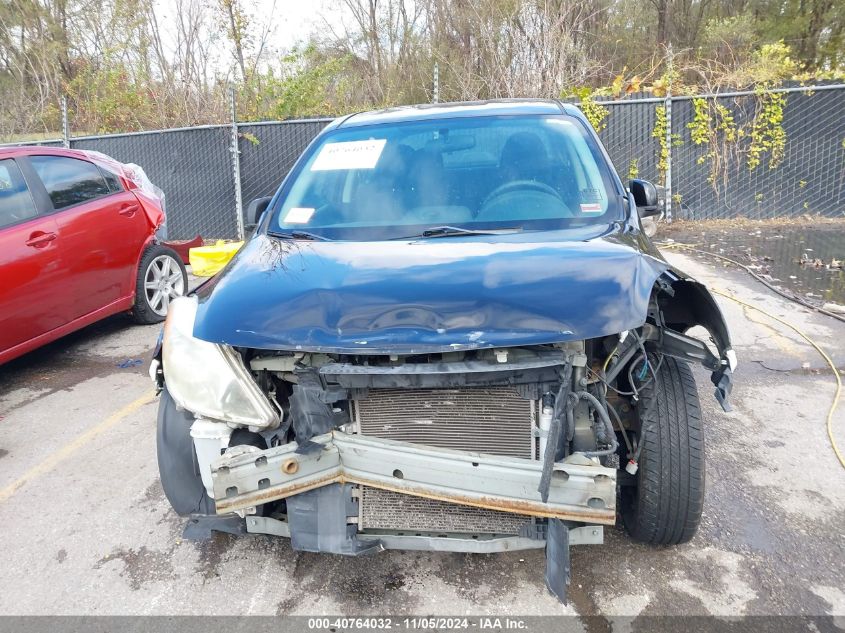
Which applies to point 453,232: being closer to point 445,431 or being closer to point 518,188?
point 518,188

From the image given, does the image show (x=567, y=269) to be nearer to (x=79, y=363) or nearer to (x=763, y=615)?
(x=763, y=615)

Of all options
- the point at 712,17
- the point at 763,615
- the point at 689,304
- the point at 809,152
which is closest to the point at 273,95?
the point at 809,152

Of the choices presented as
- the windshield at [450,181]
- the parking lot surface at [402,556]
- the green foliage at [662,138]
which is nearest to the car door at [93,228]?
the parking lot surface at [402,556]

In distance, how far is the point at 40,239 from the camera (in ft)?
14.8

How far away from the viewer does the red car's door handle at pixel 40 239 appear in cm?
442

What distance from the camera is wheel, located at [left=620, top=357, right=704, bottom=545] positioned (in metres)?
2.32

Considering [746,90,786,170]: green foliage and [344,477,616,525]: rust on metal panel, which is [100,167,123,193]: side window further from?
[746,90,786,170]: green foliage

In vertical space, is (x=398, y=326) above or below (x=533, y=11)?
A: below

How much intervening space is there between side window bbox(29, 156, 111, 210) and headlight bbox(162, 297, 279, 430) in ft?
11.2

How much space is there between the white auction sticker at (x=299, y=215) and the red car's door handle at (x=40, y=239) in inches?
98.5

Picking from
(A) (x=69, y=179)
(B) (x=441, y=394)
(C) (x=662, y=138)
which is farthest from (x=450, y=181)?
(C) (x=662, y=138)

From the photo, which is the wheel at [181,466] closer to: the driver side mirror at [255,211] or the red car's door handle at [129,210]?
the driver side mirror at [255,211]

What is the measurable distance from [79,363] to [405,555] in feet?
12.6

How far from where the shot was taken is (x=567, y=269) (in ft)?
6.95
